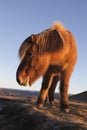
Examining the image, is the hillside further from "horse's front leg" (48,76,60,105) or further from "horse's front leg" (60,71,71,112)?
"horse's front leg" (48,76,60,105)

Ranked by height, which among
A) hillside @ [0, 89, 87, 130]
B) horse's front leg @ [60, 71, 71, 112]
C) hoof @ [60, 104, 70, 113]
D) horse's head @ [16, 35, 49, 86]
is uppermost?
horse's head @ [16, 35, 49, 86]

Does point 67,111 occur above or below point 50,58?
below

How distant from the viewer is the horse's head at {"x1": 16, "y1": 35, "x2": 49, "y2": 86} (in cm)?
1115

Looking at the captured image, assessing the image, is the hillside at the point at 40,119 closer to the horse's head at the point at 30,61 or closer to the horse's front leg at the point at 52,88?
the horse's head at the point at 30,61

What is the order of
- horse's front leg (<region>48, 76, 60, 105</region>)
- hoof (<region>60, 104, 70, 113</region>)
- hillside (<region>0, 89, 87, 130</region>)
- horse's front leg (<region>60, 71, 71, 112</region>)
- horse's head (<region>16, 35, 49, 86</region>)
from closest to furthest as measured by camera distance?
hillside (<region>0, 89, 87, 130</region>), horse's head (<region>16, 35, 49, 86</region>), hoof (<region>60, 104, 70, 113</region>), horse's front leg (<region>60, 71, 71, 112</region>), horse's front leg (<region>48, 76, 60, 105</region>)

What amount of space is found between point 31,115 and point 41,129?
1195mm

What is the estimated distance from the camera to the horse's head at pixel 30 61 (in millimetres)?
11148

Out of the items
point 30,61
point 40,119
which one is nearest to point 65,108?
point 40,119

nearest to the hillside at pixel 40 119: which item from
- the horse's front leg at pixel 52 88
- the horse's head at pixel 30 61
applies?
the horse's head at pixel 30 61

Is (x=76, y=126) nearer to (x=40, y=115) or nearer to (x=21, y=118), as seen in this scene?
(x=40, y=115)

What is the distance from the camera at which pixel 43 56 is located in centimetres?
1113

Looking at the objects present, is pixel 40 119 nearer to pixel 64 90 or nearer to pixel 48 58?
pixel 48 58

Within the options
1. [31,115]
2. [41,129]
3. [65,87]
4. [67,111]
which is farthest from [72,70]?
[41,129]

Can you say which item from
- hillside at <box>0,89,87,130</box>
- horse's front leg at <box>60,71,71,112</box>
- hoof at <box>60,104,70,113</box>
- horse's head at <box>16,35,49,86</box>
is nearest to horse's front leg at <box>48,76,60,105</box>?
hillside at <box>0,89,87,130</box>
